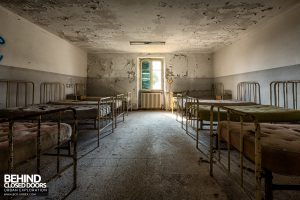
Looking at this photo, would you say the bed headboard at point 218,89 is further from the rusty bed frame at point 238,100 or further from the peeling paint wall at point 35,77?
the peeling paint wall at point 35,77

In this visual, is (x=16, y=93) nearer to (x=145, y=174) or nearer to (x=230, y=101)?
(x=145, y=174)

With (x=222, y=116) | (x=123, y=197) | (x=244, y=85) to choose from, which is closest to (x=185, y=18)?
(x=222, y=116)

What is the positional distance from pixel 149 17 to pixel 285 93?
11.8ft

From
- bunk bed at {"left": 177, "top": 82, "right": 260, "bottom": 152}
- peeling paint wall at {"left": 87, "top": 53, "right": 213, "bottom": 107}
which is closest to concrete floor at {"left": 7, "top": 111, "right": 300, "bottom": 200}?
bunk bed at {"left": 177, "top": 82, "right": 260, "bottom": 152}

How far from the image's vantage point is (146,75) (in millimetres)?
8805

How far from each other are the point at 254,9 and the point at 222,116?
2.61 metres

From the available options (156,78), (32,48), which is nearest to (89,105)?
(32,48)

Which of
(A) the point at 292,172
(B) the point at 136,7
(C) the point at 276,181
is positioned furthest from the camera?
(B) the point at 136,7

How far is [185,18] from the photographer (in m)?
4.29

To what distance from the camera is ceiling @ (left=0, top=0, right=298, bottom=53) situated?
354 cm

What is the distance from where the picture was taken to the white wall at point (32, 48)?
3797 millimetres

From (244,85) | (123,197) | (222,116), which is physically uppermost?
(244,85)

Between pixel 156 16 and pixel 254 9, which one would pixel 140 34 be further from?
pixel 254 9
